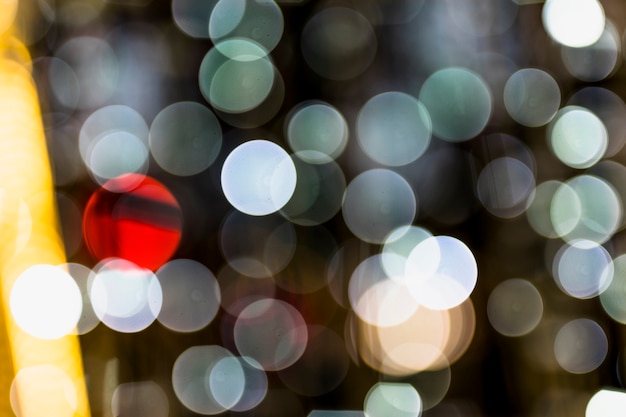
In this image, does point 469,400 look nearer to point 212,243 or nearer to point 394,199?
point 394,199

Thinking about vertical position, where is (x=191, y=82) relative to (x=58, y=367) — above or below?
above

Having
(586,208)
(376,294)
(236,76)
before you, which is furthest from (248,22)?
(586,208)

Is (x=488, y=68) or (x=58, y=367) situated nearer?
(x=58, y=367)

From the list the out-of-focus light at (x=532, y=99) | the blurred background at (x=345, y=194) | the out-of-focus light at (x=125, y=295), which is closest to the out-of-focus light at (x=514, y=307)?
the blurred background at (x=345, y=194)

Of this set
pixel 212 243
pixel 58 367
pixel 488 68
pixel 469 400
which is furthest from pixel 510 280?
pixel 58 367

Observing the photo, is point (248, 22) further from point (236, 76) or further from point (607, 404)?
point (607, 404)

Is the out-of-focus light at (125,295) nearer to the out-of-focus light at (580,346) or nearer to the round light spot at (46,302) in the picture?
the round light spot at (46,302)
